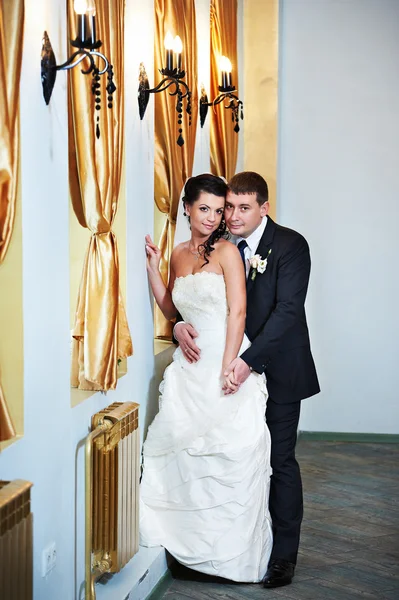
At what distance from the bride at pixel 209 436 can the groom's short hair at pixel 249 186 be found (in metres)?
0.07

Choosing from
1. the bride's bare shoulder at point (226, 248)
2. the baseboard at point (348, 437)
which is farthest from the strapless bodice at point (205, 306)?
the baseboard at point (348, 437)

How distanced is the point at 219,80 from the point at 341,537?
285cm

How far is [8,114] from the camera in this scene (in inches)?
90.0

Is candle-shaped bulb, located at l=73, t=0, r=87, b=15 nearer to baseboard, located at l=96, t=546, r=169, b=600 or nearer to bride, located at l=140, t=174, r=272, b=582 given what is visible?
bride, located at l=140, t=174, r=272, b=582

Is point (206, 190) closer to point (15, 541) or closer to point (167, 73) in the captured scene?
point (167, 73)

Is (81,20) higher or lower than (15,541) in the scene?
higher

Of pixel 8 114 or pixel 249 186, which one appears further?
pixel 249 186

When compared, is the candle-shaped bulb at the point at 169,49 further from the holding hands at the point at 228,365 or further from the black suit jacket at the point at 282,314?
the holding hands at the point at 228,365

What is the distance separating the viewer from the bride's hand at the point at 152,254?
3.87 m

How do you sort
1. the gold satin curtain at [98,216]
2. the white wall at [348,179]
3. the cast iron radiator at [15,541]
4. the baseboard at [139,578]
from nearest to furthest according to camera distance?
1. the cast iron radiator at [15,541]
2. the gold satin curtain at [98,216]
3. the baseboard at [139,578]
4. the white wall at [348,179]

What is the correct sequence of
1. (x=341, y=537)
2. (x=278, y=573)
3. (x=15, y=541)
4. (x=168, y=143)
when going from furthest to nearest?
(x=341, y=537) < (x=168, y=143) < (x=278, y=573) < (x=15, y=541)

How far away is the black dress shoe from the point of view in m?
3.71

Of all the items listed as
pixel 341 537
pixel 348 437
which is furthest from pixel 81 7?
pixel 348 437

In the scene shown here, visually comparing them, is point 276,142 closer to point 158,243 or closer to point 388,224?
point 388,224
